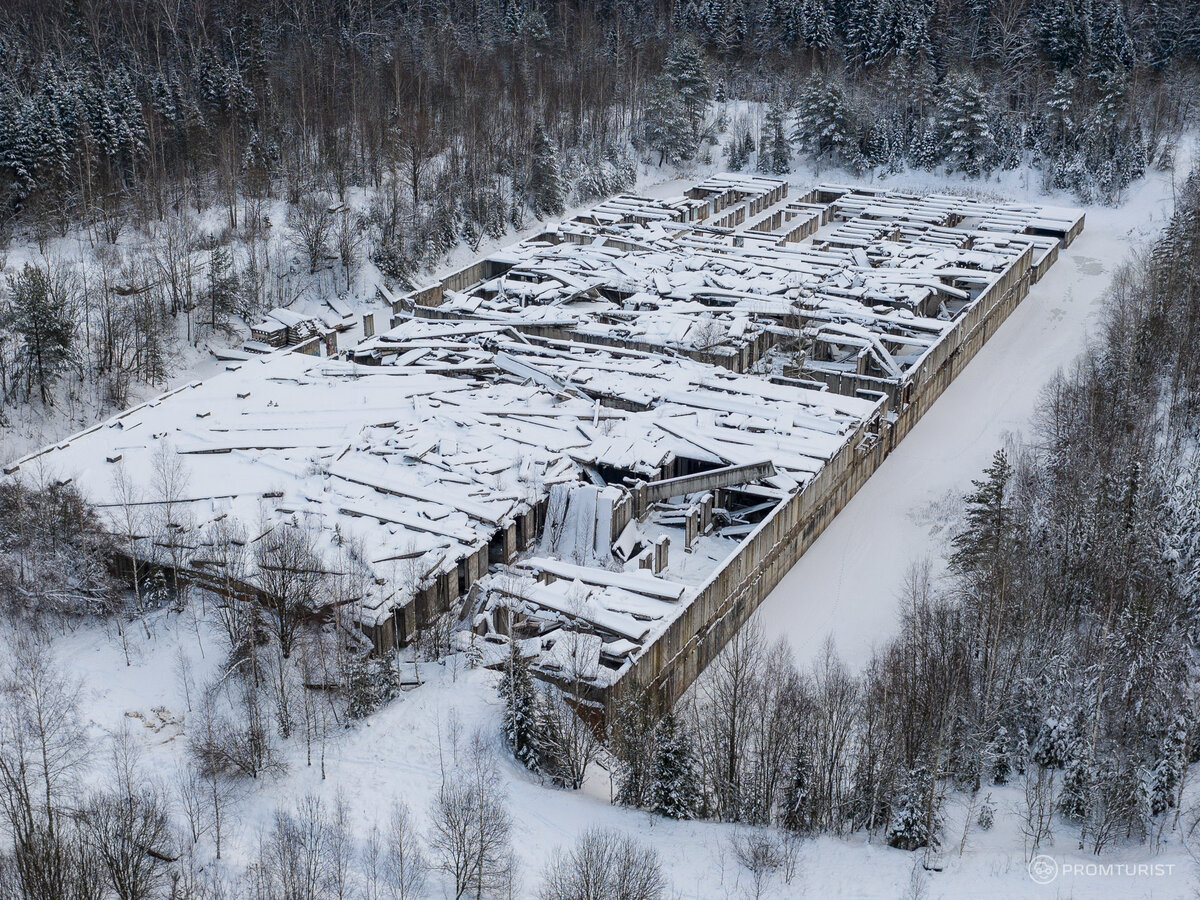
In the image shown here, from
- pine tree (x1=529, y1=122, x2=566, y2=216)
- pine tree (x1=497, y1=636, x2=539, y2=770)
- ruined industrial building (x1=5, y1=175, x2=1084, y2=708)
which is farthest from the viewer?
pine tree (x1=529, y1=122, x2=566, y2=216)

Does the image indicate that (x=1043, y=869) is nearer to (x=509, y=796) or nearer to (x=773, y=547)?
(x=509, y=796)

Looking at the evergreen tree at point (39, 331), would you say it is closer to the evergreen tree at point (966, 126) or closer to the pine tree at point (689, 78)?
the pine tree at point (689, 78)

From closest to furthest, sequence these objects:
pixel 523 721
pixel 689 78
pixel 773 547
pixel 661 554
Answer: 1. pixel 523 721
2. pixel 661 554
3. pixel 773 547
4. pixel 689 78

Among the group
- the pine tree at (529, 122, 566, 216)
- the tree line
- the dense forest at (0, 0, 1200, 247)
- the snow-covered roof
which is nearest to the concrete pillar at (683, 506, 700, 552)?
the snow-covered roof

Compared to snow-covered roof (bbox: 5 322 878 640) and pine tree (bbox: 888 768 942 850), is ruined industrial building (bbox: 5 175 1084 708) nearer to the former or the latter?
snow-covered roof (bbox: 5 322 878 640)

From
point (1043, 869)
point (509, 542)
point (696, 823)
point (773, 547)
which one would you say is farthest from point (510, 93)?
point (1043, 869)

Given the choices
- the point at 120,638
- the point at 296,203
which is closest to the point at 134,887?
the point at 120,638
